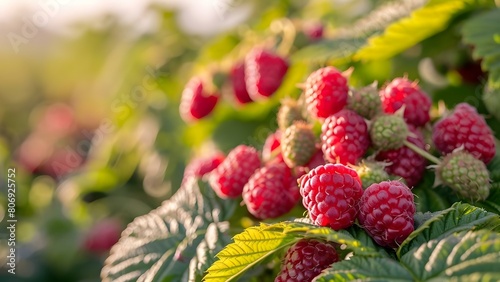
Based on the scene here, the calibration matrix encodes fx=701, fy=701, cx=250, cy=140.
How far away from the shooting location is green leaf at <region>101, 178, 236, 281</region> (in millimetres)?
1169

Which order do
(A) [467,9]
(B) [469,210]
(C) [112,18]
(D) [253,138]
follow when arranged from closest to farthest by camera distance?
(B) [469,210] → (A) [467,9] → (D) [253,138] → (C) [112,18]

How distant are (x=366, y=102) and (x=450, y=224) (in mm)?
280

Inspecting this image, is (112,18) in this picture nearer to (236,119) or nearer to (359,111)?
(236,119)

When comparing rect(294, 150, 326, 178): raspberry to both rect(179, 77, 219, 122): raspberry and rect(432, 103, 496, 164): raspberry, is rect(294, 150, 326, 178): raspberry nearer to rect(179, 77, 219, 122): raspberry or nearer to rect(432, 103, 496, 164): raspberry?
rect(432, 103, 496, 164): raspberry

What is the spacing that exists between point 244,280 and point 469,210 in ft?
1.35

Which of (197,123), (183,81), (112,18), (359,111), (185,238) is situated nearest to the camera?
(359,111)

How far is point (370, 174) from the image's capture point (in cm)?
101

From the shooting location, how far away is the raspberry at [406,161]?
42.8 inches

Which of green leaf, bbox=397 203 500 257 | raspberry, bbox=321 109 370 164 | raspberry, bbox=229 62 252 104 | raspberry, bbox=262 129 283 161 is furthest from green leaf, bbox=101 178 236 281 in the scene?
raspberry, bbox=229 62 252 104

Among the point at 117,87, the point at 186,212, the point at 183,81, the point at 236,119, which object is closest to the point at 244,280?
the point at 186,212

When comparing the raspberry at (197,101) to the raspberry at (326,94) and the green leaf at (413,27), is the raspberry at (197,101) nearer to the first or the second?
the green leaf at (413,27)

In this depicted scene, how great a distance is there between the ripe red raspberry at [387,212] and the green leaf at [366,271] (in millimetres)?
77

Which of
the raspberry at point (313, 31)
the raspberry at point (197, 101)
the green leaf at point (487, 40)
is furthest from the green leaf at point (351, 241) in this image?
the raspberry at point (197, 101)

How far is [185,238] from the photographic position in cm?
124
